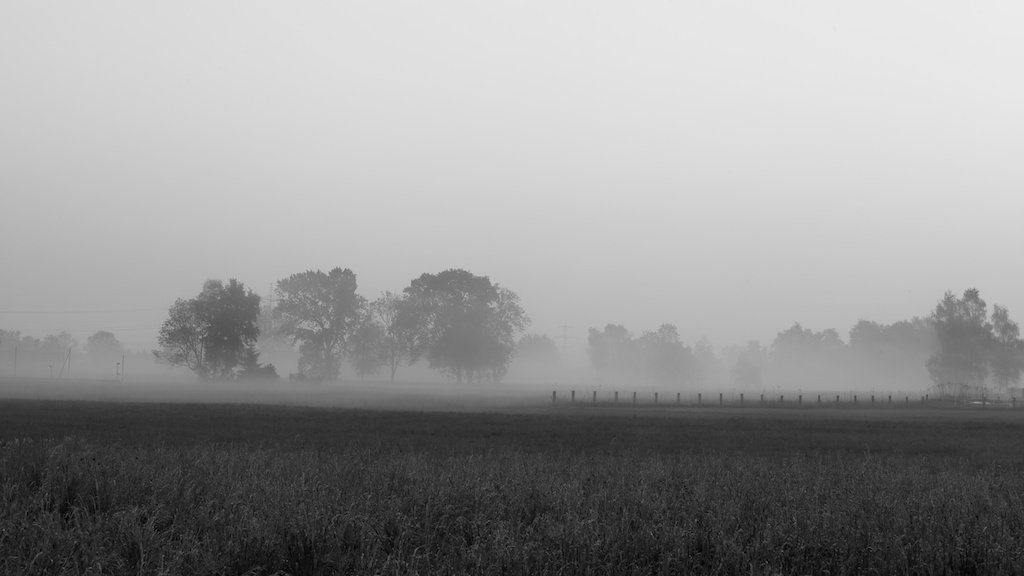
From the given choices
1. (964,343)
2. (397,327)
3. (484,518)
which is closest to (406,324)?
(397,327)

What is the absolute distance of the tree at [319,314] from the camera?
368 feet

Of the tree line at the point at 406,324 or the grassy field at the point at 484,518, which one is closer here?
the grassy field at the point at 484,518

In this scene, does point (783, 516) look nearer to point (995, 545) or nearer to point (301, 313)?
point (995, 545)

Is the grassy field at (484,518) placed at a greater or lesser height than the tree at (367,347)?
lesser

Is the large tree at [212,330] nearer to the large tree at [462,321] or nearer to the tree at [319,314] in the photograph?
the tree at [319,314]

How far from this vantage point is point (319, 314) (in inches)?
4466

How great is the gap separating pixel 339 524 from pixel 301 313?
357 ft

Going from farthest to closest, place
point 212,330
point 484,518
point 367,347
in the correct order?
point 367,347 < point 212,330 < point 484,518

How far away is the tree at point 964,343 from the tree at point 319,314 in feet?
275

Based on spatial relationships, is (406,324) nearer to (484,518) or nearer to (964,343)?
(964,343)

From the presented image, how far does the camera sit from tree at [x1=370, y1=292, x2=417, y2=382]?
114125 mm

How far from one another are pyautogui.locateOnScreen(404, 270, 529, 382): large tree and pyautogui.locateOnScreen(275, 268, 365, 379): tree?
9.33 m

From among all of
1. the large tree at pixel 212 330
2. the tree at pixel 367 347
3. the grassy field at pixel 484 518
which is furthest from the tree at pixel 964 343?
the grassy field at pixel 484 518

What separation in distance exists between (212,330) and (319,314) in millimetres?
16576
